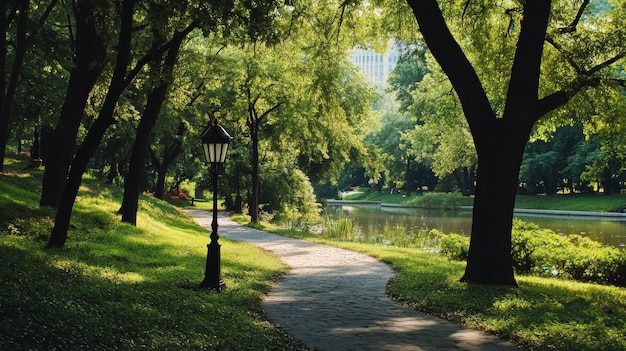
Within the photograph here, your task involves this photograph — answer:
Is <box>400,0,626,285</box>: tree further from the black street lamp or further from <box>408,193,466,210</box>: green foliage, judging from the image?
<box>408,193,466,210</box>: green foliage

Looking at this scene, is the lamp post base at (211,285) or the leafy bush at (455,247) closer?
the lamp post base at (211,285)

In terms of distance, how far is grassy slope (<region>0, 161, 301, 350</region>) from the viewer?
17.2 ft

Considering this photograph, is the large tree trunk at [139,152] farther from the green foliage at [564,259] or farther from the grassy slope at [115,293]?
the green foliage at [564,259]

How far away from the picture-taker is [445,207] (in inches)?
2164

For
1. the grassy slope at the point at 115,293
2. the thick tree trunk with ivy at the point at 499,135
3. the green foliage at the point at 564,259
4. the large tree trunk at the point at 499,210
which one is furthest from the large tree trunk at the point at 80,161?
the green foliage at the point at 564,259

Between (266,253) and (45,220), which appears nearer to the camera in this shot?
(45,220)

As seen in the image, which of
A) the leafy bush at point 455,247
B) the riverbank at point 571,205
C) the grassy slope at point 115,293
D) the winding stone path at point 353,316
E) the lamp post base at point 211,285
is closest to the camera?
the grassy slope at point 115,293

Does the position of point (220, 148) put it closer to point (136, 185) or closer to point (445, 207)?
point (136, 185)

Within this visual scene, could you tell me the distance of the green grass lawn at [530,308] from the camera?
22.9 feet

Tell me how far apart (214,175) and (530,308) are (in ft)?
18.3

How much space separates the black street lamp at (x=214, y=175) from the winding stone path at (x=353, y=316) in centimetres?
100

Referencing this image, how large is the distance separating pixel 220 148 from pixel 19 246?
12.2 ft

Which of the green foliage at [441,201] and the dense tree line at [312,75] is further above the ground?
the dense tree line at [312,75]

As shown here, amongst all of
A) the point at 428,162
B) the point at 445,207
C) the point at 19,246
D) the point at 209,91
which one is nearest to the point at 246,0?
the point at 19,246
